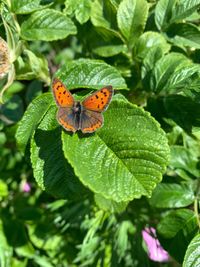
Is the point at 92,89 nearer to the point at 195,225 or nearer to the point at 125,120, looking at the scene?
the point at 125,120

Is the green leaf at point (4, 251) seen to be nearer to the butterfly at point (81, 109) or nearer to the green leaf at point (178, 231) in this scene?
the green leaf at point (178, 231)

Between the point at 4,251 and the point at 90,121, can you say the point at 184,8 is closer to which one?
the point at 90,121

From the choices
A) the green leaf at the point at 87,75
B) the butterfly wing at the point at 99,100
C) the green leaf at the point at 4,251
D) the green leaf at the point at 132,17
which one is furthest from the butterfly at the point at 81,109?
the green leaf at the point at 4,251

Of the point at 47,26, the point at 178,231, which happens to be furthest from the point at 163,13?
the point at 178,231

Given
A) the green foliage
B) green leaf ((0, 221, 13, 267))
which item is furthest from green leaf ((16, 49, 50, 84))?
green leaf ((0, 221, 13, 267))

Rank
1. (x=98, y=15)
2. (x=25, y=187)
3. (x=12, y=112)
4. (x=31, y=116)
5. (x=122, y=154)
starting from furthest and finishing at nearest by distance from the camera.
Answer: (x=25, y=187)
(x=12, y=112)
(x=98, y=15)
(x=31, y=116)
(x=122, y=154)

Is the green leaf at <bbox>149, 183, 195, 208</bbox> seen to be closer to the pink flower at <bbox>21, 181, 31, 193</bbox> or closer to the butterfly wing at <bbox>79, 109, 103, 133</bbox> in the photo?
the butterfly wing at <bbox>79, 109, 103, 133</bbox>

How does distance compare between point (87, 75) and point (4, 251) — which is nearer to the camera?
point (87, 75)
